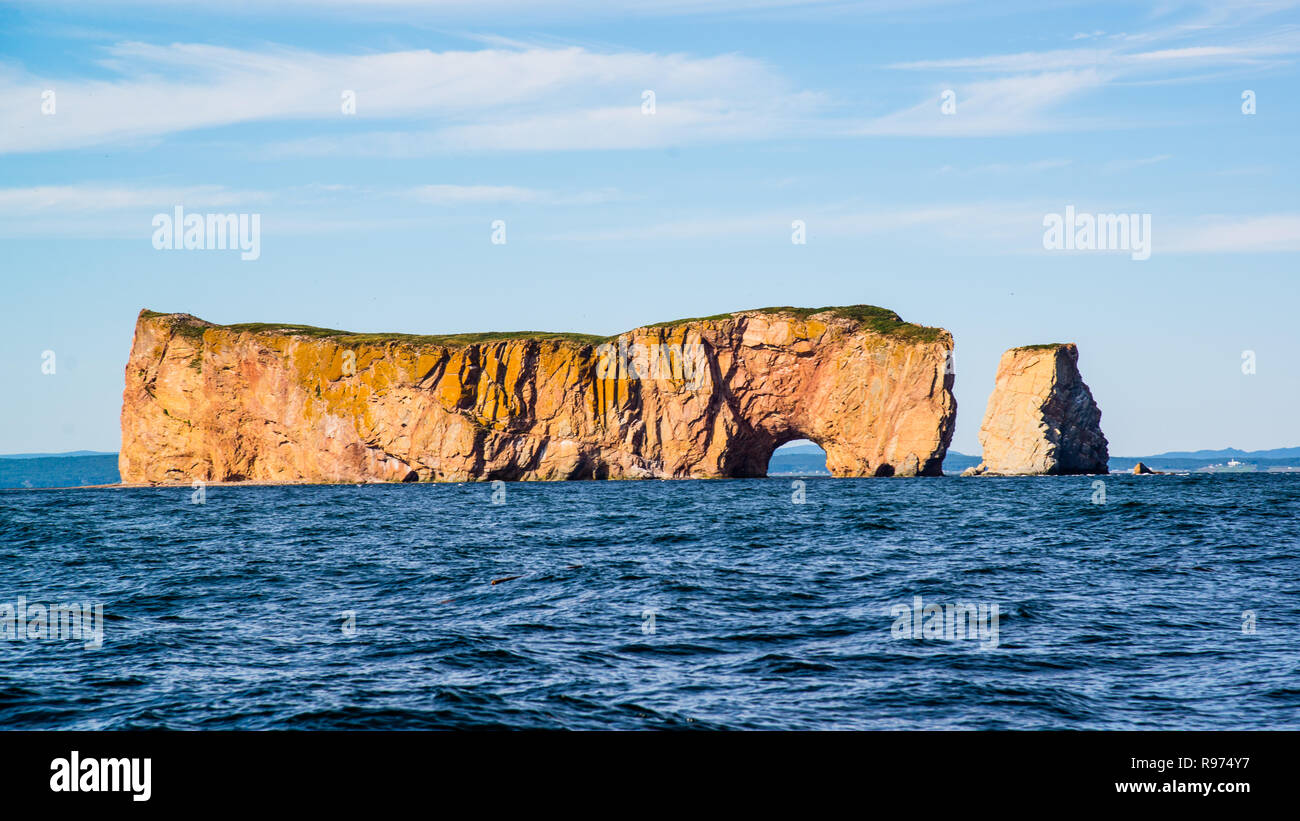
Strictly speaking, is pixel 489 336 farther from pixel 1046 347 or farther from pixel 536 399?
pixel 1046 347

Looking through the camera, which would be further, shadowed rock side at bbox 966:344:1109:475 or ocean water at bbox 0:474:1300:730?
shadowed rock side at bbox 966:344:1109:475

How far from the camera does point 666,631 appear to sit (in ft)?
59.8

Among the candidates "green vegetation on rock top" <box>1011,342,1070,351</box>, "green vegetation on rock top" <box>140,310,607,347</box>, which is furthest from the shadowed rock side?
"green vegetation on rock top" <box>140,310,607,347</box>

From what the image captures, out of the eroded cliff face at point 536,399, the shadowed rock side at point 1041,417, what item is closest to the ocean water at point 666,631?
the eroded cliff face at point 536,399

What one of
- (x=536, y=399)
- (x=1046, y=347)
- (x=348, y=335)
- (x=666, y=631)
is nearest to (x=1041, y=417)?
(x=1046, y=347)

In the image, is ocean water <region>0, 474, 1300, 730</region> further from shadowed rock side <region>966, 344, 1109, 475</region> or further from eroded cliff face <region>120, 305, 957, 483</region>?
shadowed rock side <region>966, 344, 1109, 475</region>

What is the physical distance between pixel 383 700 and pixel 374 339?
337ft

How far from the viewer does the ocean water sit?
1309cm

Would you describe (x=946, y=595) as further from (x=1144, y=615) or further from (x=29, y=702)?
(x=29, y=702)

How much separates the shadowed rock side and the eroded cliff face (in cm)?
939

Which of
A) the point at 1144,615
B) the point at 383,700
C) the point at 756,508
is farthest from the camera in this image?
the point at 756,508

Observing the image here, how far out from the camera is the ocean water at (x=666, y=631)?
42.9 ft
